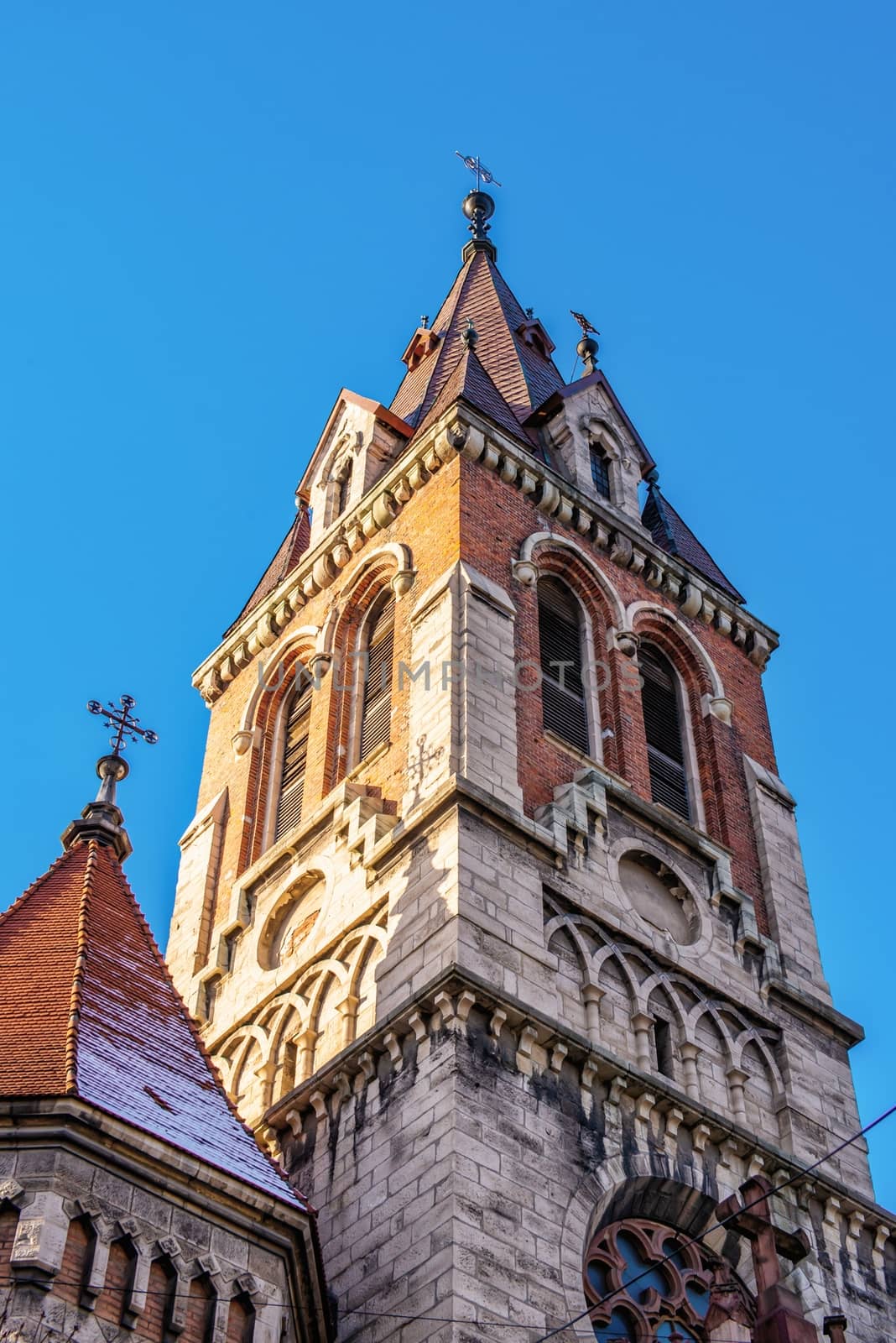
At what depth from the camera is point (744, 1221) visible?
16688 mm

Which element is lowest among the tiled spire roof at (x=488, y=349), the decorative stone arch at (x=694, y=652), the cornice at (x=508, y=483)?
the decorative stone arch at (x=694, y=652)

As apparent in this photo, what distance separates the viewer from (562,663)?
26.9m

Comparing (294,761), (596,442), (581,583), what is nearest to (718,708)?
(581,583)

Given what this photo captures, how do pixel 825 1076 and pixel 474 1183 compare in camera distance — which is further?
pixel 825 1076

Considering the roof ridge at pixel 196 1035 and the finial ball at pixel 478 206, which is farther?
the finial ball at pixel 478 206

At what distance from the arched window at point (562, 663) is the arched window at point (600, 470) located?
3383 mm

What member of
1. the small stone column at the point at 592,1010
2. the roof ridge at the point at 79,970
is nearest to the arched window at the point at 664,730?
the small stone column at the point at 592,1010

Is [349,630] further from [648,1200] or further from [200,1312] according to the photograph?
[200,1312]

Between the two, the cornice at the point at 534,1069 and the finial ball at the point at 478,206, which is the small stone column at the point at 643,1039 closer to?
the cornice at the point at 534,1069

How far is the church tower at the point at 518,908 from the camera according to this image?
19.5m

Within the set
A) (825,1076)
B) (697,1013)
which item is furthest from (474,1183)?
(825,1076)

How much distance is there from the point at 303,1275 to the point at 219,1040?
6.63 metres

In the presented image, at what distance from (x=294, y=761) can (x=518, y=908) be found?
270 inches

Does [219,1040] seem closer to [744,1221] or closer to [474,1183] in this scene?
[474,1183]
